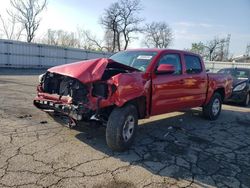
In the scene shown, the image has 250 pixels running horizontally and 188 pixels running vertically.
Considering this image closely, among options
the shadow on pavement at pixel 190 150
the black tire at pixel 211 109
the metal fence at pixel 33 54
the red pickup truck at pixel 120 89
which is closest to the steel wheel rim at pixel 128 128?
the red pickup truck at pixel 120 89

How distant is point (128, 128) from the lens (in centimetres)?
487

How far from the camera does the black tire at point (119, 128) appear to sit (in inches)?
178

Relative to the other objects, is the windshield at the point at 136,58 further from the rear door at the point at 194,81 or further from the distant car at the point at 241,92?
the distant car at the point at 241,92

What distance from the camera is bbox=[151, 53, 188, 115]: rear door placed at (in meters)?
5.50

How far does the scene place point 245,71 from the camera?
1241 centimetres

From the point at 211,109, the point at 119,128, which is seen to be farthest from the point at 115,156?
the point at 211,109

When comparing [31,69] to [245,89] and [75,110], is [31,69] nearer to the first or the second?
[245,89]

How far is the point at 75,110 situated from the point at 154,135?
82.0 inches

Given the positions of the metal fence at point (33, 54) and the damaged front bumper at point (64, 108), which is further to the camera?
the metal fence at point (33, 54)

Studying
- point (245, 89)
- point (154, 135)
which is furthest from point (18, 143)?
point (245, 89)

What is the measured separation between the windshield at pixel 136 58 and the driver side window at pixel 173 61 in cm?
24

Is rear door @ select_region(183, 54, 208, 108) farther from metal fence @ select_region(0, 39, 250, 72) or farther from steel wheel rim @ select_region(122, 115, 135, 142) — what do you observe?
metal fence @ select_region(0, 39, 250, 72)

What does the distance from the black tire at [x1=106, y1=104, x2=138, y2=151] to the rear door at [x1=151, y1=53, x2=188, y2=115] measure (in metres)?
0.90

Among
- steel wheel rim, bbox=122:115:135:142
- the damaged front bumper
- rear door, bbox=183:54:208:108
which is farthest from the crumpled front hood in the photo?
rear door, bbox=183:54:208:108
